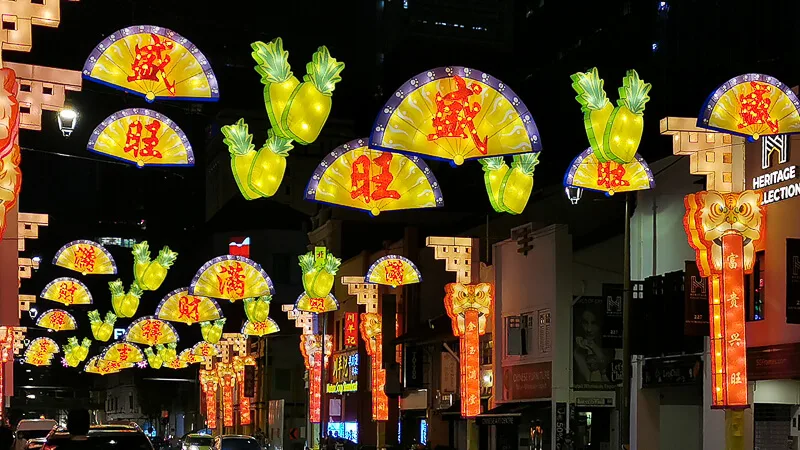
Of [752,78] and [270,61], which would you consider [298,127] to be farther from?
[752,78]

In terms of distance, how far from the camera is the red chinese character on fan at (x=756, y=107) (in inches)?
941

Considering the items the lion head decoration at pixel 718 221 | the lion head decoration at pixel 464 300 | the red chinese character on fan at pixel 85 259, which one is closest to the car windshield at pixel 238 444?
the red chinese character on fan at pixel 85 259

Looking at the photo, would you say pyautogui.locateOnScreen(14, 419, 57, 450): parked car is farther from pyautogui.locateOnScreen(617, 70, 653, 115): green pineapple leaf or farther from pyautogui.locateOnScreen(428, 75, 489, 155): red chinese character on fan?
pyautogui.locateOnScreen(617, 70, 653, 115): green pineapple leaf

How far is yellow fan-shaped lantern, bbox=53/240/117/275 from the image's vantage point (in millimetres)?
40906

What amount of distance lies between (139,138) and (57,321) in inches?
1363

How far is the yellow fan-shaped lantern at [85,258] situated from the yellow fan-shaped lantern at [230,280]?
297cm

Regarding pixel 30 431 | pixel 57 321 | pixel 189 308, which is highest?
pixel 189 308

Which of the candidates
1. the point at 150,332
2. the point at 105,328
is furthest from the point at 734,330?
the point at 105,328

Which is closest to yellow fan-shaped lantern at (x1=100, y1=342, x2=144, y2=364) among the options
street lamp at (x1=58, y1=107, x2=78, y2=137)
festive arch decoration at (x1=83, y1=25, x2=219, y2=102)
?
street lamp at (x1=58, y1=107, x2=78, y2=137)

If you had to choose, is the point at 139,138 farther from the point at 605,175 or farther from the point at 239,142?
the point at 605,175

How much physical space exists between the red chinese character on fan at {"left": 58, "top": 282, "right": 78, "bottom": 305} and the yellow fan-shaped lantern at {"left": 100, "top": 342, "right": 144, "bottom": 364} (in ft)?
95.9

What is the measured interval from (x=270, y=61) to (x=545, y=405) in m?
21.7

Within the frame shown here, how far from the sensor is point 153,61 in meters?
20.5

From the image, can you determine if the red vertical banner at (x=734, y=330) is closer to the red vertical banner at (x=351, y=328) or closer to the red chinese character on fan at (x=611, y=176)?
the red chinese character on fan at (x=611, y=176)
